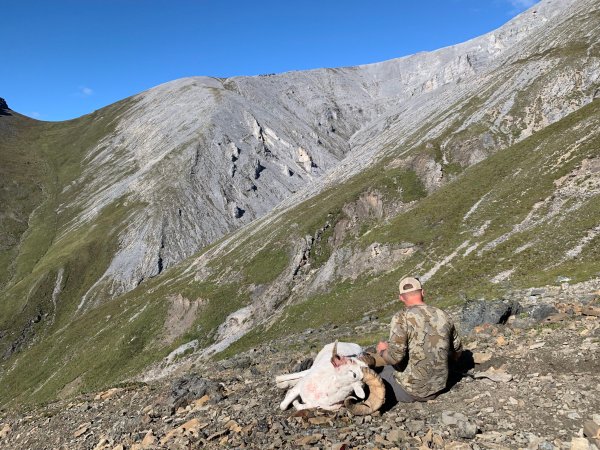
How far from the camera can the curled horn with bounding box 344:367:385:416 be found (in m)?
11.0

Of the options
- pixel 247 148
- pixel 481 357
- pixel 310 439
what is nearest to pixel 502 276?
pixel 481 357

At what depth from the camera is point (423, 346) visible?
10.6m

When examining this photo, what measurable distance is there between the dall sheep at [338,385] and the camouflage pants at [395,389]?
2.27ft

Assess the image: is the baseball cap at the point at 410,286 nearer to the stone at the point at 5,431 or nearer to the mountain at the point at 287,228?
the mountain at the point at 287,228

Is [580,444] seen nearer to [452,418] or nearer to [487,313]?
[452,418]

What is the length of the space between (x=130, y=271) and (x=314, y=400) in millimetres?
105076

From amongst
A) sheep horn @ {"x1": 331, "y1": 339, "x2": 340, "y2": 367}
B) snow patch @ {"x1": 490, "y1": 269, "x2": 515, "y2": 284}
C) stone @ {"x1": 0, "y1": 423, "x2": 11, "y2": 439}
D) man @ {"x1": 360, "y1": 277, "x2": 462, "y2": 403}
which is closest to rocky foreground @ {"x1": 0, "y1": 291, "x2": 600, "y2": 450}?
man @ {"x1": 360, "y1": 277, "x2": 462, "y2": 403}

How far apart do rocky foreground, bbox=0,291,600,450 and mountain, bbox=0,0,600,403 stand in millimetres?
11561

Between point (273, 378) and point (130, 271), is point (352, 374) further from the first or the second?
point (130, 271)

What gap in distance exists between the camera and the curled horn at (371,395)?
10977 millimetres

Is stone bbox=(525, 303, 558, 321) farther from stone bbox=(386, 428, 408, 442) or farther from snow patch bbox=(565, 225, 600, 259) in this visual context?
snow patch bbox=(565, 225, 600, 259)

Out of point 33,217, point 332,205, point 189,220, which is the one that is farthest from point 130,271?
point 33,217

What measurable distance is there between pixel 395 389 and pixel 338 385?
5.69ft

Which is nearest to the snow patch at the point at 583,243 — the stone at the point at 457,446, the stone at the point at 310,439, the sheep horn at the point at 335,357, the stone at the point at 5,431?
the stone at the point at 457,446
